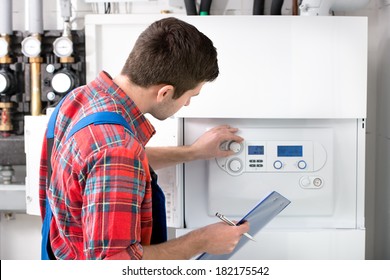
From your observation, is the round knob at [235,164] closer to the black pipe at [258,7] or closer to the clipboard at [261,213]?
the clipboard at [261,213]

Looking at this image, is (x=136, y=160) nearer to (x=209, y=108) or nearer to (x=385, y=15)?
(x=209, y=108)

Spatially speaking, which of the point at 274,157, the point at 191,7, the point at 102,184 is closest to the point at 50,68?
the point at 191,7

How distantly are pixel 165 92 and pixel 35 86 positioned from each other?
1.03 metres

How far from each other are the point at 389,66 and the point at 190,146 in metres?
0.77

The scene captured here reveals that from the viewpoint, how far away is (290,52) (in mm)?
1606

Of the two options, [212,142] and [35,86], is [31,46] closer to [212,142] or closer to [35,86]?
[35,86]

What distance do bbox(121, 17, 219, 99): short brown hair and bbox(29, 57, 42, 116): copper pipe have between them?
0.98m

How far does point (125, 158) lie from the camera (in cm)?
104

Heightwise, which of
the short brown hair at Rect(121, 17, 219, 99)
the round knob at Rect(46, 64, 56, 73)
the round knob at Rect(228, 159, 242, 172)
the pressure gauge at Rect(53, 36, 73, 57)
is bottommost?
the round knob at Rect(228, 159, 242, 172)

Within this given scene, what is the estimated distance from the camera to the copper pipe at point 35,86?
207 centimetres

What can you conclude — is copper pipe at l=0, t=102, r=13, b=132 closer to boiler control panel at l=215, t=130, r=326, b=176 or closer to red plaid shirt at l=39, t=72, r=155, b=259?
boiler control panel at l=215, t=130, r=326, b=176

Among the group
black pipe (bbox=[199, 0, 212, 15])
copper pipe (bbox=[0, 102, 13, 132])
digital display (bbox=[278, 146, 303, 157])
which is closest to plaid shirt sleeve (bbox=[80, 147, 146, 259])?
digital display (bbox=[278, 146, 303, 157])

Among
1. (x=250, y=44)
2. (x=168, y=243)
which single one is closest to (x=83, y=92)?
(x=168, y=243)

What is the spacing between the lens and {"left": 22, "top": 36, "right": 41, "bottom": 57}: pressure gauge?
2.00 metres
